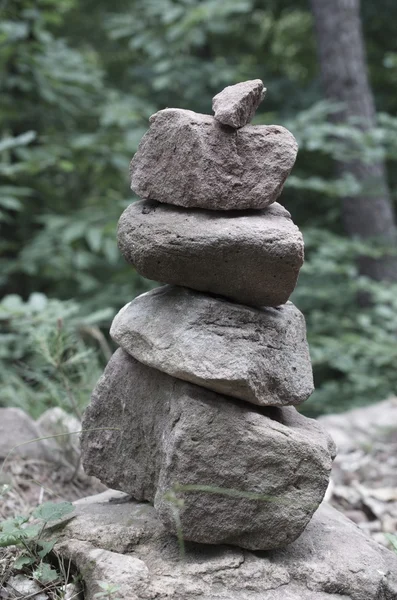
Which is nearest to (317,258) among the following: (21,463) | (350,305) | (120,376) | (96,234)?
(350,305)

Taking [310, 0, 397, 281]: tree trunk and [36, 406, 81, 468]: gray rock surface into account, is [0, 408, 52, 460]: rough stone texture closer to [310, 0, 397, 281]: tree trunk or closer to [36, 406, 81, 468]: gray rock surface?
[36, 406, 81, 468]: gray rock surface

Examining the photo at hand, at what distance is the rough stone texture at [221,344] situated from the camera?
2312mm

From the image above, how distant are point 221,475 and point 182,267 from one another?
0.71 metres

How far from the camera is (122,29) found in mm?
7062

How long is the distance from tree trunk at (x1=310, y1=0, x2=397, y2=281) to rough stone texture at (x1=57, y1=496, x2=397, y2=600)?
203 inches

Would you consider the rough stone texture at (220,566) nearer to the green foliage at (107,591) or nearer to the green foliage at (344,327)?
the green foliage at (107,591)

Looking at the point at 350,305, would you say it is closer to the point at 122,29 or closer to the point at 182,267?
the point at 122,29

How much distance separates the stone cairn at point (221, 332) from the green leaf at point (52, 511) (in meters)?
0.32

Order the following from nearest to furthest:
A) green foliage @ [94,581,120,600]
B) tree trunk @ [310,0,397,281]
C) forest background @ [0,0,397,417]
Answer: green foliage @ [94,581,120,600], forest background @ [0,0,397,417], tree trunk @ [310,0,397,281]

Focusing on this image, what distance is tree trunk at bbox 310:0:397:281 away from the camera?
737 cm

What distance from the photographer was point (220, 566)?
2.33 metres

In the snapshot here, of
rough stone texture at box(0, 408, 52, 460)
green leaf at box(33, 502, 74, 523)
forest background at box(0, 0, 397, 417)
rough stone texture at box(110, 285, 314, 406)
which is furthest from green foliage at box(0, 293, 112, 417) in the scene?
green leaf at box(33, 502, 74, 523)

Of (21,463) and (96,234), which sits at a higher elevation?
(96,234)

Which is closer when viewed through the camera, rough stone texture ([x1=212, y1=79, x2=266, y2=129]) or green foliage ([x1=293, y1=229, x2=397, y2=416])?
rough stone texture ([x1=212, y1=79, x2=266, y2=129])
